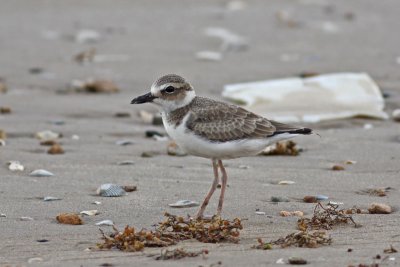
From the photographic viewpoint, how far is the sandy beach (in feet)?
16.8

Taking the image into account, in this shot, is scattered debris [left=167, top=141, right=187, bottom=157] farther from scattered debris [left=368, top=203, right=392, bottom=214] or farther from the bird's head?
scattered debris [left=368, top=203, right=392, bottom=214]

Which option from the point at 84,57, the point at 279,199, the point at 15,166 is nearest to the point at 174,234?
the point at 279,199

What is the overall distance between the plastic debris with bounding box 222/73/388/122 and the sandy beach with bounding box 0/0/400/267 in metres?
0.22

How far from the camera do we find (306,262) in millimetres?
4535

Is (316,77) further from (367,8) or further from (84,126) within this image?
(367,8)

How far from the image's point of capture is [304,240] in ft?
15.9

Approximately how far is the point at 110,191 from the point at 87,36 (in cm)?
694

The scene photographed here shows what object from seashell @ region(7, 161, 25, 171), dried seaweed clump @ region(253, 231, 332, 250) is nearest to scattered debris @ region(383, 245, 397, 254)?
dried seaweed clump @ region(253, 231, 332, 250)

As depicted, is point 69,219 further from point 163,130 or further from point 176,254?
point 163,130

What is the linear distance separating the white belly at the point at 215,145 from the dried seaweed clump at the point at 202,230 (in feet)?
2.16

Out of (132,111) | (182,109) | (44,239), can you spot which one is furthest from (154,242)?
(132,111)

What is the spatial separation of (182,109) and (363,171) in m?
1.72

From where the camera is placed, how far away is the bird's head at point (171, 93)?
6.00m

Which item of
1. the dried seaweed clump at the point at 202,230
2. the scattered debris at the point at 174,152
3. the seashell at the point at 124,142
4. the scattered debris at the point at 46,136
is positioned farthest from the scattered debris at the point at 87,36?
the dried seaweed clump at the point at 202,230
